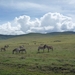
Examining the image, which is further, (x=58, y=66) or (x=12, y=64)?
(x=12, y=64)

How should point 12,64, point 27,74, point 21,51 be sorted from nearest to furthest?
point 27,74
point 12,64
point 21,51

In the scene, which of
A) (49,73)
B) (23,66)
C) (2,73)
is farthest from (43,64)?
(2,73)

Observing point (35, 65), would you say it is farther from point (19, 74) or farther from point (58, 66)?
point (19, 74)

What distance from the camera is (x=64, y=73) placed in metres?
22.6

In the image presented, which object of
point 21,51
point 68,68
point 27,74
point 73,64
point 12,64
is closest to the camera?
point 27,74

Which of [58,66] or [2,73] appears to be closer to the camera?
[2,73]

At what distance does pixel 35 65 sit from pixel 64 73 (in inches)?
225

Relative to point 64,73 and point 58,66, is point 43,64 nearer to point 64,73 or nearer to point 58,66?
point 58,66

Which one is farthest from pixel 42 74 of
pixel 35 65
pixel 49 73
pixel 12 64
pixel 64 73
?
pixel 12 64

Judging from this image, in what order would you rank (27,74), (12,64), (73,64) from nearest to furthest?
(27,74)
(73,64)
(12,64)

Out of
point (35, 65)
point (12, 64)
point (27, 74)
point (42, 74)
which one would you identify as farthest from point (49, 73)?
point (12, 64)

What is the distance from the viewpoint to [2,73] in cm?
2339

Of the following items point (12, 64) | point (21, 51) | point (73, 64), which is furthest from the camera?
point (21, 51)

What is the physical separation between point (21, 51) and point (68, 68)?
21.7 meters
